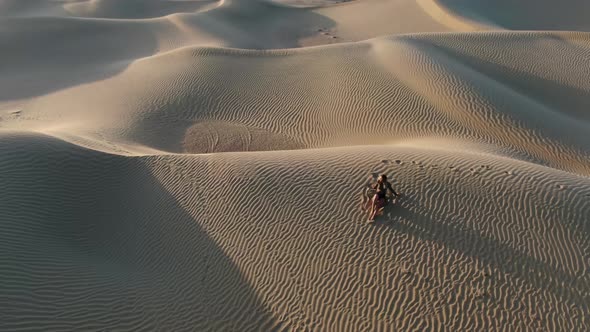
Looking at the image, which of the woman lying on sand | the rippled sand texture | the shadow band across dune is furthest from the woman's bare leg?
the shadow band across dune

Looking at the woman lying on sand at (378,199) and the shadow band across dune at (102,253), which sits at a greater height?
the woman lying on sand at (378,199)

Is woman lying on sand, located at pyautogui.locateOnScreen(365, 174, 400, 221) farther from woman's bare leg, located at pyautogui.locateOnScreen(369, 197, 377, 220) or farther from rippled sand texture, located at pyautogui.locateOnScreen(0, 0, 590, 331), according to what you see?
rippled sand texture, located at pyautogui.locateOnScreen(0, 0, 590, 331)

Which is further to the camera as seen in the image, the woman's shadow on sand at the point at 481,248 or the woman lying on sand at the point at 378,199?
the woman lying on sand at the point at 378,199

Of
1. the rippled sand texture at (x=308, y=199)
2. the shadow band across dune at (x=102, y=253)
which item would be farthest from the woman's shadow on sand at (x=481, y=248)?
the shadow band across dune at (x=102, y=253)

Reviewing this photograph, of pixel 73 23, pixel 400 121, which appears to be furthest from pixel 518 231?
pixel 73 23

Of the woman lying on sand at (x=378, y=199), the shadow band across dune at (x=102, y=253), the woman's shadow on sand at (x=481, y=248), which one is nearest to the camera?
the shadow band across dune at (x=102, y=253)

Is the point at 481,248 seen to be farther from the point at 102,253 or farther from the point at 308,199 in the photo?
the point at 102,253

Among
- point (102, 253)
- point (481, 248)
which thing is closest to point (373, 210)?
point (481, 248)

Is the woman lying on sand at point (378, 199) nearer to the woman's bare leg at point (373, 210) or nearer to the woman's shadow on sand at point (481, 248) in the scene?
the woman's bare leg at point (373, 210)

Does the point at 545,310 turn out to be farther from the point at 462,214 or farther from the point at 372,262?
the point at 372,262
